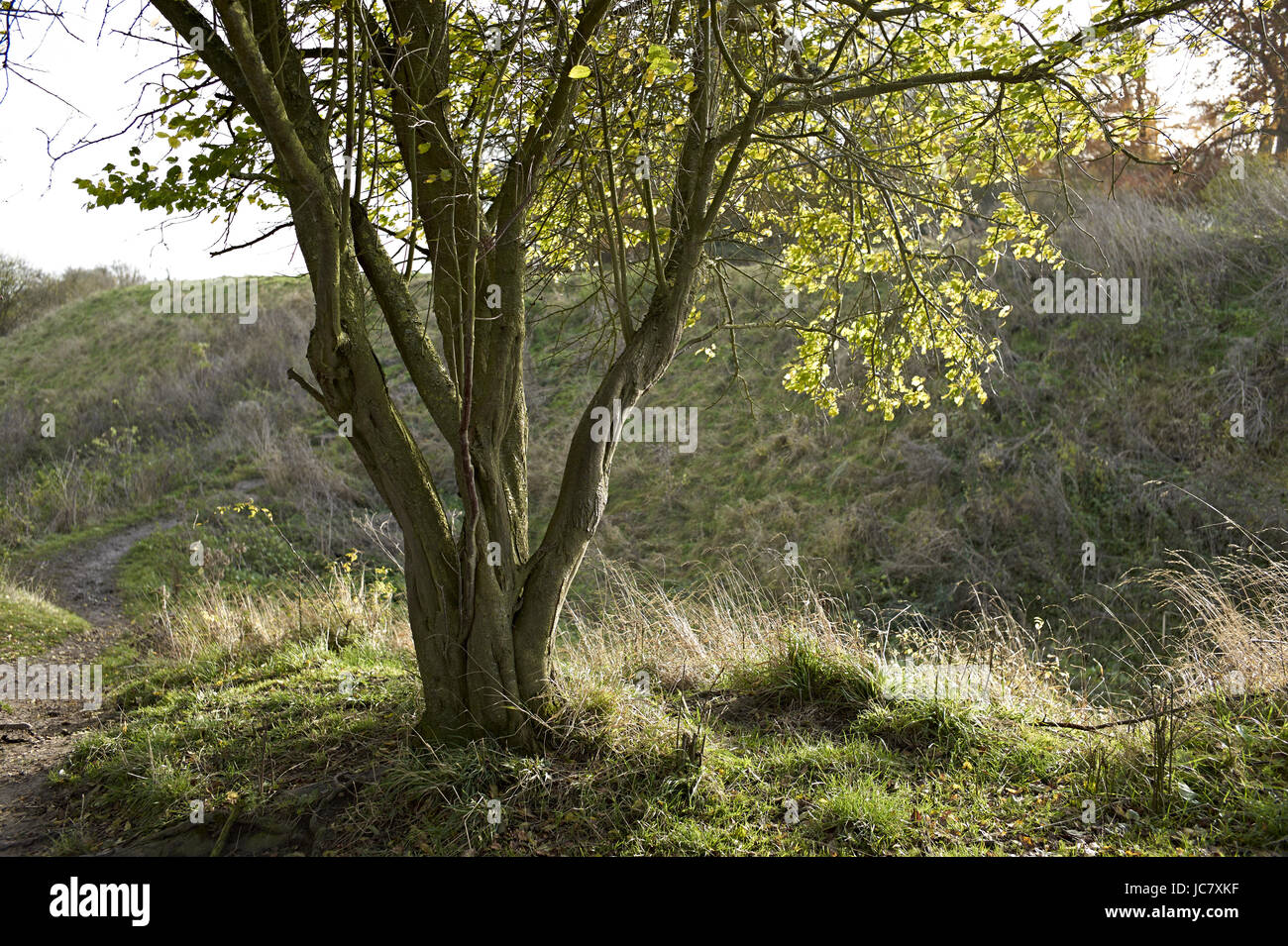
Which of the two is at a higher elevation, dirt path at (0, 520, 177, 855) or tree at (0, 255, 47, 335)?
tree at (0, 255, 47, 335)

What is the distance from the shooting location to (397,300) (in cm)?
462

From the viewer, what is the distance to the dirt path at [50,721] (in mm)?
4980

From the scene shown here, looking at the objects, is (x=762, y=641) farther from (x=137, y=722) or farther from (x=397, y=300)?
(x=137, y=722)

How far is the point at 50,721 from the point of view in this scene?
7012 millimetres

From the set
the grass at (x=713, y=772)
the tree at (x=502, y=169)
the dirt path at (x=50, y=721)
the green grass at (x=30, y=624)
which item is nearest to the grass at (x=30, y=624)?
the green grass at (x=30, y=624)

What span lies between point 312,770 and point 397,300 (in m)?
2.68

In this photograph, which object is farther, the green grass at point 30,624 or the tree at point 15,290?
the tree at point 15,290

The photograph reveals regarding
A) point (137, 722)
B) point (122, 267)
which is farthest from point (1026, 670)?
point (122, 267)

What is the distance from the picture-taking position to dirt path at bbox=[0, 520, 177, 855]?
4.98 meters

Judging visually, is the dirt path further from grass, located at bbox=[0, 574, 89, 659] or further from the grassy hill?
the grassy hill

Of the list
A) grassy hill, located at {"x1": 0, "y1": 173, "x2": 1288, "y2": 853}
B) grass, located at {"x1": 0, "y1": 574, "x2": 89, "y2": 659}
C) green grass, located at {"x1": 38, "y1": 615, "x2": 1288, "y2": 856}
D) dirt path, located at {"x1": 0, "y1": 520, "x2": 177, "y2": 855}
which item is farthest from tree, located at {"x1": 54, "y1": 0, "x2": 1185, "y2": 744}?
grass, located at {"x1": 0, "y1": 574, "x2": 89, "y2": 659}

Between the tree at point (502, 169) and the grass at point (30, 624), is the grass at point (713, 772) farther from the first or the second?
the grass at point (30, 624)

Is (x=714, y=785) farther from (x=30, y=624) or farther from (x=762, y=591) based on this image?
(x=30, y=624)

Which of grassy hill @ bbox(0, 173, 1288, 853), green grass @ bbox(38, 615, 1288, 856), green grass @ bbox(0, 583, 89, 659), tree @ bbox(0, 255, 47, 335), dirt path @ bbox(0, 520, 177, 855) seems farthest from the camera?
tree @ bbox(0, 255, 47, 335)
